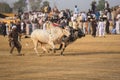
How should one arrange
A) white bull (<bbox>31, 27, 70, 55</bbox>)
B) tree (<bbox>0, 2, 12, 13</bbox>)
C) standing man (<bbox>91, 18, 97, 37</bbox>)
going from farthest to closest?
tree (<bbox>0, 2, 12, 13</bbox>) < standing man (<bbox>91, 18, 97, 37</bbox>) < white bull (<bbox>31, 27, 70, 55</bbox>)

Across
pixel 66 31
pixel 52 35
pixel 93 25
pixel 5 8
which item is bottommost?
pixel 93 25

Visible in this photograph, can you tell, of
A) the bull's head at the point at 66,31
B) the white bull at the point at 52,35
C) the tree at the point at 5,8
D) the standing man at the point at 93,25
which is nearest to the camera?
the white bull at the point at 52,35

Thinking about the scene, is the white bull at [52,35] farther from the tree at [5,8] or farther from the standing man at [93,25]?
the tree at [5,8]

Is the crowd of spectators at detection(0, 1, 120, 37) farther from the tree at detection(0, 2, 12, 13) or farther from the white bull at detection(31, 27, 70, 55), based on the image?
the tree at detection(0, 2, 12, 13)

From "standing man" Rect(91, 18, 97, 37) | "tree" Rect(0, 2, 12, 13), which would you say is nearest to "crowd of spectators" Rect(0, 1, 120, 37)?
"standing man" Rect(91, 18, 97, 37)

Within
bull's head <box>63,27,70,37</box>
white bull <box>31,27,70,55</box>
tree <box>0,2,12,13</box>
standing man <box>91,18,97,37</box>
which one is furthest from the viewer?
tree <box>0,2,12,13</box>

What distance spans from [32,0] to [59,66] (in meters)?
60.1

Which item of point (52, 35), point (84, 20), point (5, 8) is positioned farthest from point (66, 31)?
point (5, 8)

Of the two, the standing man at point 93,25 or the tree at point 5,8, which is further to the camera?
the tree at point 5,8

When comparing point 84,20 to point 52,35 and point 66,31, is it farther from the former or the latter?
point 52,35

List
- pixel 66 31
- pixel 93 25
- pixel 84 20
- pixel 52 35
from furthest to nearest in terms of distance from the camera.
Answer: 1. pixel 84 20
2. pixel 93 25
3. pixel 66 31
4. pixel 52 35

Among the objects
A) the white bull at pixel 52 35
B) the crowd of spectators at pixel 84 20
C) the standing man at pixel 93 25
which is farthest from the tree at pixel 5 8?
the white bull at pixel 52 35

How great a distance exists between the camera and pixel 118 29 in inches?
1362

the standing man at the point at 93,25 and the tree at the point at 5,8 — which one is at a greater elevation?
the tree at the point at 5,8
